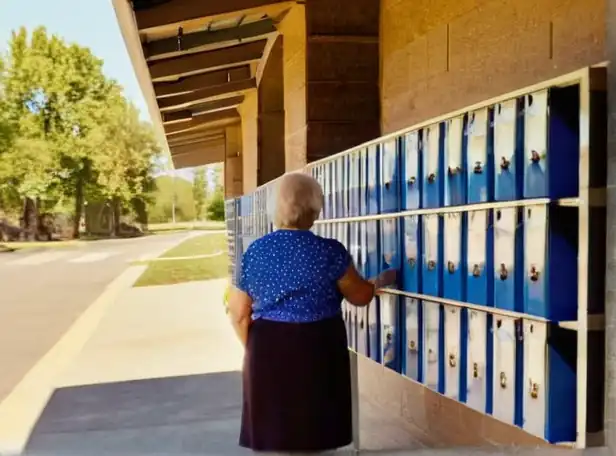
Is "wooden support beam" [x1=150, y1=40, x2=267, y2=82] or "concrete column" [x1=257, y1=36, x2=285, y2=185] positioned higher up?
"wooden support beam" [x1=150, y1=40, x2=267, y2=82]

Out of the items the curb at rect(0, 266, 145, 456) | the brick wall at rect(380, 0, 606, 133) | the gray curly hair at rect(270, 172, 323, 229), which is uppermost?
the brick wall at rect(380, 0, 606, 133)

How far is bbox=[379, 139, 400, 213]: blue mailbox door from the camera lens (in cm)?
227

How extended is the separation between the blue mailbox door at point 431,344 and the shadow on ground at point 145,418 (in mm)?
997

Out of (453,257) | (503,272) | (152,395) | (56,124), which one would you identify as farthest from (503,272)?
(56,124)

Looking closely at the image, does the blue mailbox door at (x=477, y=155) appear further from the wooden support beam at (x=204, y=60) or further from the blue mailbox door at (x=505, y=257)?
the wooden support beam at (x=204, y=60)

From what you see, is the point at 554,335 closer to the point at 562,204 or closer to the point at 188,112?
the point at 562,204

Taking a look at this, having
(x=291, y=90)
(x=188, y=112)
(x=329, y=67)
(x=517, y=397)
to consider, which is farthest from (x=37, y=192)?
(x=517, y=397)

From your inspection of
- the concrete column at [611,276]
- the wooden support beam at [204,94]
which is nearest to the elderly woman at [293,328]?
the concrete column at [611,276]

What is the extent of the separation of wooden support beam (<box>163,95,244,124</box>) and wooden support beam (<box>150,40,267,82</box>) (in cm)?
178

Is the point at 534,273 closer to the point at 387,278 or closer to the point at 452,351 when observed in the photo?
the point at 452,351

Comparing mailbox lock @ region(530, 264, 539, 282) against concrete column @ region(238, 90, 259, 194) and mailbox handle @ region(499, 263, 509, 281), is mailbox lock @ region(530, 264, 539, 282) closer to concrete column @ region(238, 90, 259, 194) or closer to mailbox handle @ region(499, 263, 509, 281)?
mailbox handle @ region(499, 263, 509, 281)

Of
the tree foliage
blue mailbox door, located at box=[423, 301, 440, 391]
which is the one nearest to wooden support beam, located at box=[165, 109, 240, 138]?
the tree foliage

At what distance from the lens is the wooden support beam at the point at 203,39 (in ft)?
14.9

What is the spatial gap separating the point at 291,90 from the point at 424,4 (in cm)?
124
